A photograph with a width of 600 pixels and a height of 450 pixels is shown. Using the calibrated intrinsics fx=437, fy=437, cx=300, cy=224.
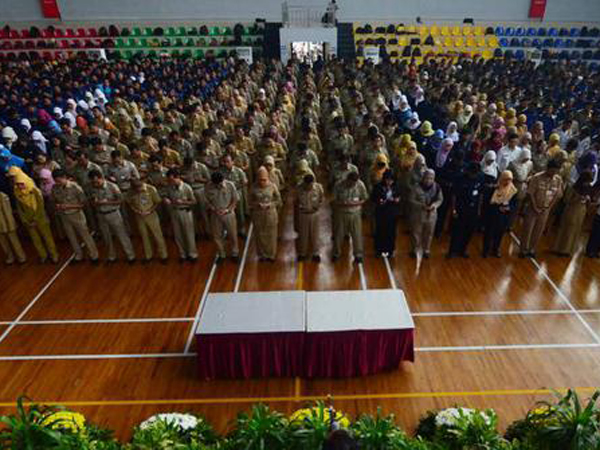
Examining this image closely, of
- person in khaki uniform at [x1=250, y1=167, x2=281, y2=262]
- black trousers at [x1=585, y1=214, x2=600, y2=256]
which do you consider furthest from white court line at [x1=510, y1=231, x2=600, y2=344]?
person in khaki uniform at [x1=250, y1=167, x2=281, y2=262]

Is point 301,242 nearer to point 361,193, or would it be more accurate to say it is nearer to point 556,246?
point 361,193

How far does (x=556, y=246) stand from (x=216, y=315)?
6120mm

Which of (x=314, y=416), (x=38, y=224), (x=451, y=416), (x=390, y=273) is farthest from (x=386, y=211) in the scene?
(x=38, y=224)

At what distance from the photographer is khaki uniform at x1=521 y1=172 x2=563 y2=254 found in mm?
6945

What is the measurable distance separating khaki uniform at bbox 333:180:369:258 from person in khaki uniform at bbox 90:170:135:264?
365 centimetres

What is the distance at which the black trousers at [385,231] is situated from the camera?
24.1ft

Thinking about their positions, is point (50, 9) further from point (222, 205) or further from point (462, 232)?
point (462, 232)

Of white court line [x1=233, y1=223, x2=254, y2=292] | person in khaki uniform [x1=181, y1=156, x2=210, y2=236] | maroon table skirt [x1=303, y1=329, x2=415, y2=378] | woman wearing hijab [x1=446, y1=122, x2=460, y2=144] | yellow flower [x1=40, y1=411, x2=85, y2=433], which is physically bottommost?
white court line [x1=233, y1=223, x2=254, y2=292]

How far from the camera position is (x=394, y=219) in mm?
7344

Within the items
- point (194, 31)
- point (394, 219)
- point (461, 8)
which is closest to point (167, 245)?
point (394, 219)

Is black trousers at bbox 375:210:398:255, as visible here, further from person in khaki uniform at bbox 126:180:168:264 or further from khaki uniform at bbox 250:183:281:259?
person in khaki uniform at bbox 126:180:168:264

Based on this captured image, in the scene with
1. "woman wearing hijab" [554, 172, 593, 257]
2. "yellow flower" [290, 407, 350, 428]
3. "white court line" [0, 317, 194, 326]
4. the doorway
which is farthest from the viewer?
the doorway

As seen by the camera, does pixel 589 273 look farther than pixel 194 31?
No

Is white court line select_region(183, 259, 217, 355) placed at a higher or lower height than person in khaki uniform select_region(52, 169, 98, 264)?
lower
